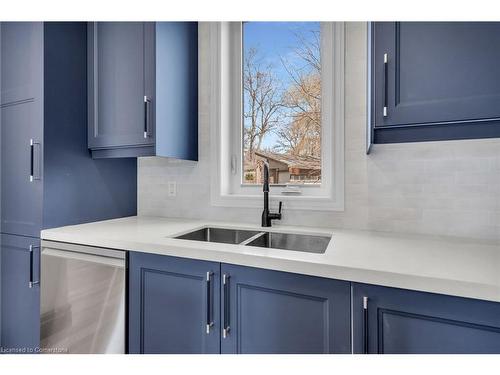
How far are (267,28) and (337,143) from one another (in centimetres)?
98

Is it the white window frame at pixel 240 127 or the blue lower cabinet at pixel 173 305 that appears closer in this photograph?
the blue lower cabinet at pixel 173 305

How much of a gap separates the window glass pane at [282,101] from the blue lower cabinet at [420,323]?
3.23 feet

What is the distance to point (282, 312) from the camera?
100 centimetres

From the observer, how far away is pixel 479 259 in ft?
3.24

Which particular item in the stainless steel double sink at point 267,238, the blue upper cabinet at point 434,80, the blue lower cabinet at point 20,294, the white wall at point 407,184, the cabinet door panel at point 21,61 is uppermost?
the cabinet door panel at point 21,61

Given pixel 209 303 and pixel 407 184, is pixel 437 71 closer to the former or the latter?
pixel 407 184

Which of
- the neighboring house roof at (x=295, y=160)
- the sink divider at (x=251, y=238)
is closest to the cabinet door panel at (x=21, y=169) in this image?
the sink divider at (x=251, y=238)

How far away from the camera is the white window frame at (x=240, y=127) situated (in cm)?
161

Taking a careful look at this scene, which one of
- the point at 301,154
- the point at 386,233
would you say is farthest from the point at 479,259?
the point at 301,154

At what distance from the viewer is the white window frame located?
161cm

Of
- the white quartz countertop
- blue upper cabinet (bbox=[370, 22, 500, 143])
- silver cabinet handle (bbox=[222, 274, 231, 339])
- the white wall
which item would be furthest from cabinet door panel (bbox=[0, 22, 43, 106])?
blue upper cabinet (bbox=[370, 22, 500, 143])

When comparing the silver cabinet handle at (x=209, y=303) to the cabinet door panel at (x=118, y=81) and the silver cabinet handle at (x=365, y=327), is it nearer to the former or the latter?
the silver cabinet handle at (x=365, y=327)

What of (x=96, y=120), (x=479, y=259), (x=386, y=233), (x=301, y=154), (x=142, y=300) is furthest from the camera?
(x=301, y=154)

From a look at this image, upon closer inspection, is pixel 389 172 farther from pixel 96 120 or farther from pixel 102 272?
pixel 96 120
